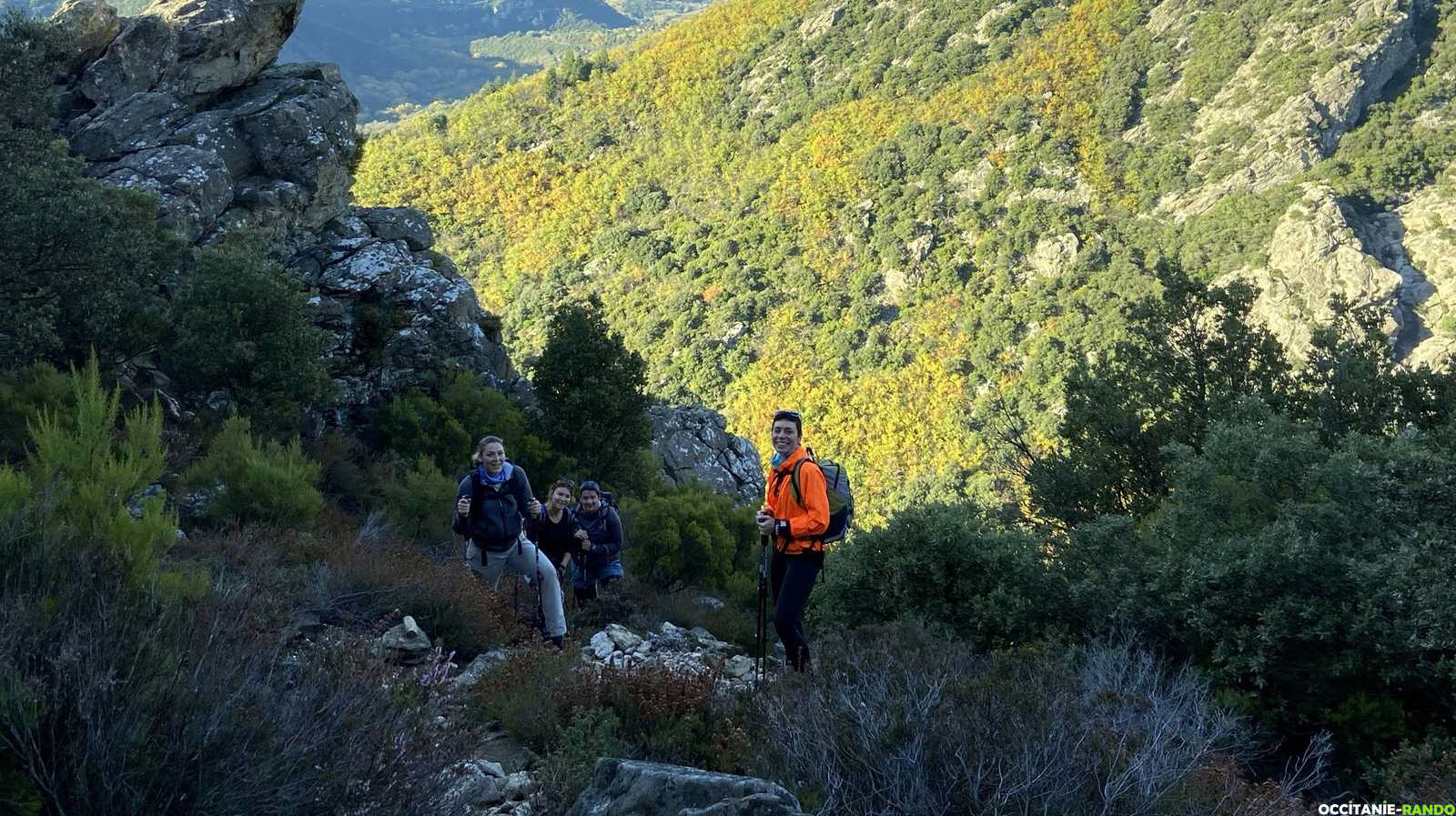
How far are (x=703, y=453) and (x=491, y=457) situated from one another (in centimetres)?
1709

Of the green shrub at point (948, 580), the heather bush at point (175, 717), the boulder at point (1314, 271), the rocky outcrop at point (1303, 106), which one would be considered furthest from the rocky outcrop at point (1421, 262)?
the heather bush at point (175, 717)

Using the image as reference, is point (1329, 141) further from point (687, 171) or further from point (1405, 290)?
point (687, 171)

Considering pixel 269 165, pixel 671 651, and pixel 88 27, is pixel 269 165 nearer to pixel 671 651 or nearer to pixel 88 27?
pixel 88 27

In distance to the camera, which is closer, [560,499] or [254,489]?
[560,499]

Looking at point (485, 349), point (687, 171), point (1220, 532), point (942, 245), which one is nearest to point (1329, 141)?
point (942, 245)

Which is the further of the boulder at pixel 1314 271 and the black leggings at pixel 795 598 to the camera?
the boulder at pixel 1314 271

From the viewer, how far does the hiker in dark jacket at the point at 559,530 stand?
25.5 feet

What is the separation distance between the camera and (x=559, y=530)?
7801 millimetres

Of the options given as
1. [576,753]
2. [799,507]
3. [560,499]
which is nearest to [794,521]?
[799,507]

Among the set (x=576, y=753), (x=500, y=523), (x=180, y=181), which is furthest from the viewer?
(x=180, y=181)

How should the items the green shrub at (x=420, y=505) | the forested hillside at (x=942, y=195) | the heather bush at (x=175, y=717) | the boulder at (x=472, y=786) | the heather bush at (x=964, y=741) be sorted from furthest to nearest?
the forested hillside at (x=942, y=195) → the green shrub at (x=420, y=505) → the heather bush at (x=964, y=741) → the boulder at (x=472, y=786) → the heather bush at (x=175, y=717)

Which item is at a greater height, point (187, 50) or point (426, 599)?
point (187, 50)

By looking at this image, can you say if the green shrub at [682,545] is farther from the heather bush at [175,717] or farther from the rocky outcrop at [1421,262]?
the rocky outcrop at [1421,262]

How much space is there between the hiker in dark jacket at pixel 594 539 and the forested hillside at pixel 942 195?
103 ft
